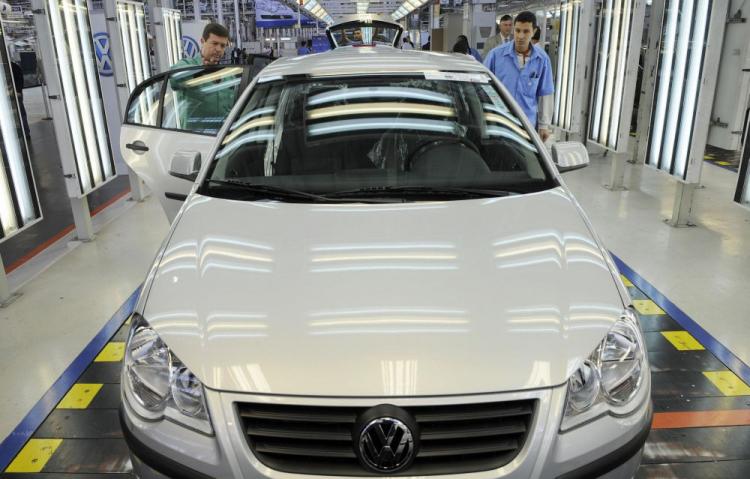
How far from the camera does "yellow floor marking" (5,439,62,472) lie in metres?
2.00

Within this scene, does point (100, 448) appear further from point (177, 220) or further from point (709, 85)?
point (709, 85)

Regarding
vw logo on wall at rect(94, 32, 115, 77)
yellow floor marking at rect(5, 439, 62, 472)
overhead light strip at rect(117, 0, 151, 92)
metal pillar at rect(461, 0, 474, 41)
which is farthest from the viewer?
metal pillar at rect(461, 0, 474, 41)

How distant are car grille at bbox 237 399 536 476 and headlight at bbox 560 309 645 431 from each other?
134 mm

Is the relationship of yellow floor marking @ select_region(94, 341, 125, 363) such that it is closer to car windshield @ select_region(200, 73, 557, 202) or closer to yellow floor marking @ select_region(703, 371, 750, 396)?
car windshield @ select_region(200, 73, 557, 202)

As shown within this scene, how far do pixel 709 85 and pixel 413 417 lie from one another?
400cm

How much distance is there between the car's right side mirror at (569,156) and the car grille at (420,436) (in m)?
1.29

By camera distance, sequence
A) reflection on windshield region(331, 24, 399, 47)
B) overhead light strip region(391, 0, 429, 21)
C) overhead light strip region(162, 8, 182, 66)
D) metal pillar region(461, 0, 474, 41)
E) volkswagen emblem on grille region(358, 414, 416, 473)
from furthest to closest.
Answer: overhead light strip region(391, 0, 429, 21) → metal pillar region(461, 0, 474, 41) → overhead light strip region(162, 8, 182, 66) → reflection on windshield region(331, 24, 399, 47) → volkswagen emblem on grille region(358, 414, 416, 473)

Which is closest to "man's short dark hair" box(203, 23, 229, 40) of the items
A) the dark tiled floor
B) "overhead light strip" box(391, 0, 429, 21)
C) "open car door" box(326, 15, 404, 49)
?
"open car door" box(326, 15, 404, 49)

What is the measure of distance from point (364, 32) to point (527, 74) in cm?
320

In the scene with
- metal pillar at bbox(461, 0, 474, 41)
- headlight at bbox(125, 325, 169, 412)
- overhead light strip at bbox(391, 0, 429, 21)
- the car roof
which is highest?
overhead light strip at bbox(391, 0, 429, 21)

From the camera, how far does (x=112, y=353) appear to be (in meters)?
2.73

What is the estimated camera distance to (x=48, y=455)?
6.73 ft

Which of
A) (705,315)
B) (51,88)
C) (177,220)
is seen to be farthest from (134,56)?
(705,315)

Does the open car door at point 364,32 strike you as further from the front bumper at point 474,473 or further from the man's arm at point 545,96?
the front bumper at point 474,473
